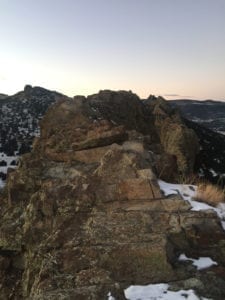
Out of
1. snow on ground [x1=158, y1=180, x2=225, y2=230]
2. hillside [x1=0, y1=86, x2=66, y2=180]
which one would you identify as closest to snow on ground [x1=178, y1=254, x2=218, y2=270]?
snow on ground [x1=158, y1=180, x2=225, y2=230]

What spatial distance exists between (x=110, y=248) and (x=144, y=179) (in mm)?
2404

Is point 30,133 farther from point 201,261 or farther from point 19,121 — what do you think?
point 201,261

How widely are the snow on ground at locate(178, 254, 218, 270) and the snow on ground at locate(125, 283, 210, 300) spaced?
897mm

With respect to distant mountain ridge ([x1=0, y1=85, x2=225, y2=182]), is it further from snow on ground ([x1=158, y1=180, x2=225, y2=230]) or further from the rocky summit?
the rocky summit

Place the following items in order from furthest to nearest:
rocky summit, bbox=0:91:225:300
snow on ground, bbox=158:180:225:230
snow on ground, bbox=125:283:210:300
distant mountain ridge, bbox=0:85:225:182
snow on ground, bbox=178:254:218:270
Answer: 1. distant mountain ridge, bbox=0:85:225:182
2. snow on ground, bbox=158:180:225:230
3. snow on ground, bbox=178:254:218:270
4. rocky summit, bbox=0:91:225:300
5. snow on ground, bbox=125:283:210:300

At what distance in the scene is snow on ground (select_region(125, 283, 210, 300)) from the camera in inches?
227

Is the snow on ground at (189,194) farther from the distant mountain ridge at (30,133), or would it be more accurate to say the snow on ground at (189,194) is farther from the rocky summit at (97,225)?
the distant mountain ridge at (30,133)

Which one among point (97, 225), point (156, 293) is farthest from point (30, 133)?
point (156, 293)

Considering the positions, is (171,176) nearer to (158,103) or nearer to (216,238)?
(216,238)

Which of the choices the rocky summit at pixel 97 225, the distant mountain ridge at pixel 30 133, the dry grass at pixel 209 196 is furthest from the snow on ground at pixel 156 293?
the distant mountain ridge at pixel 30 133

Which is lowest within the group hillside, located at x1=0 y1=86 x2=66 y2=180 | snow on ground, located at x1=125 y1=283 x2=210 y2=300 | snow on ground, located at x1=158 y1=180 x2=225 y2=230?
hillside, located at x1=0 y1=86 x2=66 y2=180

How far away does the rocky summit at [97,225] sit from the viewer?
253 inches

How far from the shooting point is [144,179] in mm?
9125

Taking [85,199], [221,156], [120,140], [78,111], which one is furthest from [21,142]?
[85,199]
